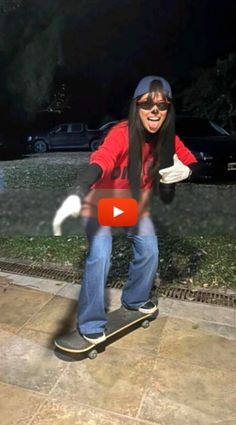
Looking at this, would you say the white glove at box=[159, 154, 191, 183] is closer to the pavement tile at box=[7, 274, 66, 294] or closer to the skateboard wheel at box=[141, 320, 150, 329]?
the skateboard wheel at box=[141, 320, 150, 329]

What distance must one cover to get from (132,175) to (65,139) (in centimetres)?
1411

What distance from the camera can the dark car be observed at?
30.0ft

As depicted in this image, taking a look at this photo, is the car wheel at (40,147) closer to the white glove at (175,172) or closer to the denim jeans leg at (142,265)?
the denim jeans leg at (142,265)

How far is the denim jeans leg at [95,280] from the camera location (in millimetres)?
2531

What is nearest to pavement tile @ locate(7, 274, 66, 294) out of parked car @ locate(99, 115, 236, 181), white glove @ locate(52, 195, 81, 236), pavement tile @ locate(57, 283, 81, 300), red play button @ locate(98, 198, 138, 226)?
pavement tile @ locate(57, 283, 81, 300)

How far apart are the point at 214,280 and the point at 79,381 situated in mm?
1859

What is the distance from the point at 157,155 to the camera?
8.65 feet

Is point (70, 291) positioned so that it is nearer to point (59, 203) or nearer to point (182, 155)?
point (182, 155)

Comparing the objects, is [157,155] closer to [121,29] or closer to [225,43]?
[121,29]

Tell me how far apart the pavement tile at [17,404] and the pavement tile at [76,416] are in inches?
1.9

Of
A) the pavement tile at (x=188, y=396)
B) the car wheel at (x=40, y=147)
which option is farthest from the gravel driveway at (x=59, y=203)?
the car wheel at (x=40, y=147)

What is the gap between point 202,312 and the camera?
10.7 ft

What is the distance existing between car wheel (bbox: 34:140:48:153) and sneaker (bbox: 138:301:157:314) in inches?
452

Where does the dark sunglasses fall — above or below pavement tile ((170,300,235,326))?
above
